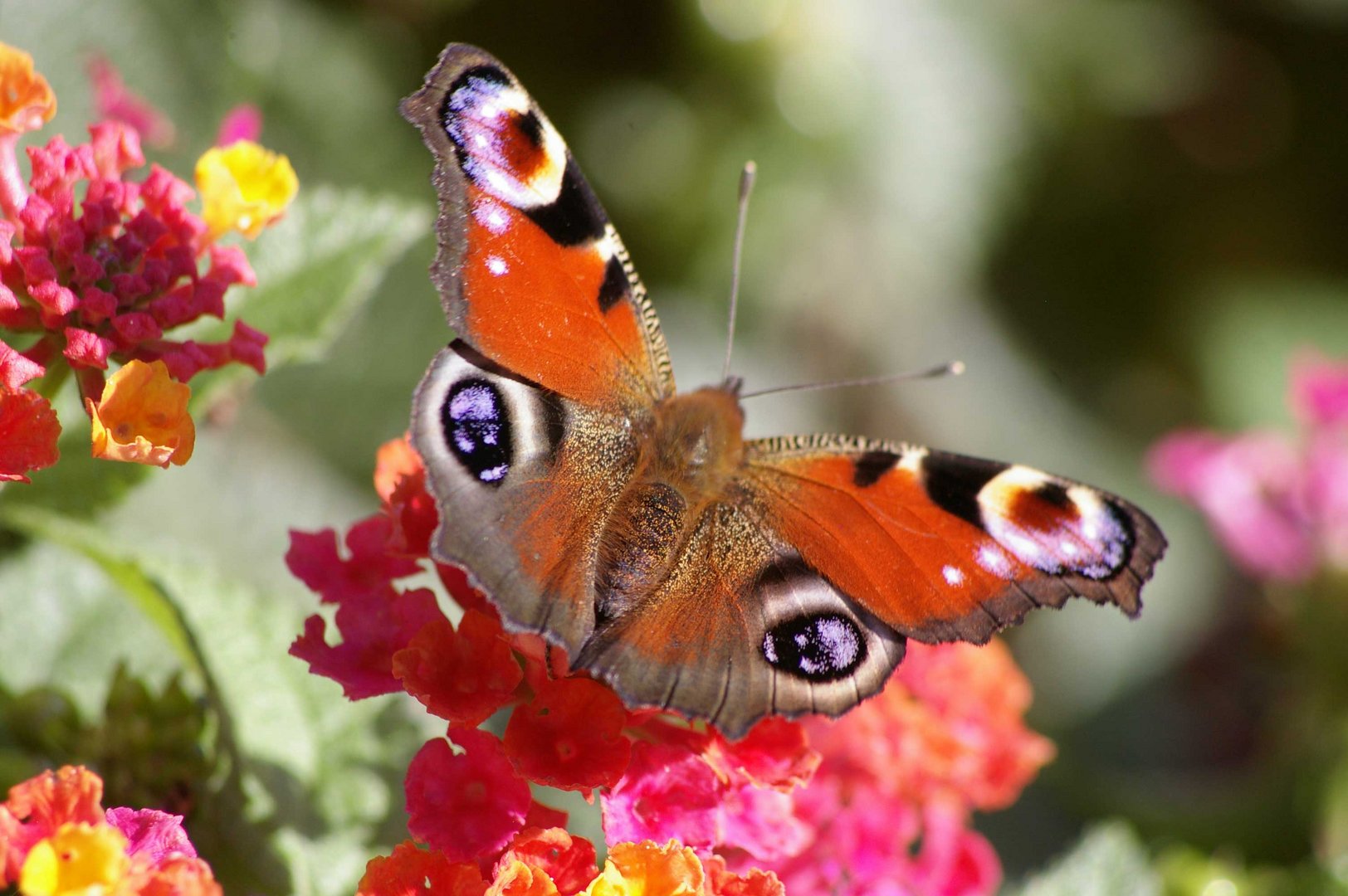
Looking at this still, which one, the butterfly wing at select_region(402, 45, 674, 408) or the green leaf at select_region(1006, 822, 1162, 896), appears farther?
the green leaf at select_region(1006, 822, 1162, 896)

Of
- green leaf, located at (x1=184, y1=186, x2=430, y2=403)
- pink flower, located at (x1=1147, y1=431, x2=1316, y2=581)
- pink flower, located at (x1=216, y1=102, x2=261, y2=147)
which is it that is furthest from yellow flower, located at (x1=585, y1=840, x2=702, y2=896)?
pink flower, located at (x1=1147, y1=431, x2=1316, y2=581)

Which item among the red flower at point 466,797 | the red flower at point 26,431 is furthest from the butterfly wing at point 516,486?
the red flower at point 26,431

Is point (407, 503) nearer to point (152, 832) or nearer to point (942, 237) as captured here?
point (152, 832)

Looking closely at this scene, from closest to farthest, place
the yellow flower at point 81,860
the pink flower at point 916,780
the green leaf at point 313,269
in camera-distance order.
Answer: the yellow flower at point 81,860 → the green leaf at point 313,269 → the pink flower at point 916,780

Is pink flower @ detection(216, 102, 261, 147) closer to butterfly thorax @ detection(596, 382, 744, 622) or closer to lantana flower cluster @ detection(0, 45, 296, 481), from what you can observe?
lantana flower cluster @ detection(0, 45, 296, 481)

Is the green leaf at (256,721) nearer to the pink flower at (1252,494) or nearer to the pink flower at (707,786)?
the pink flower at (707,786)
